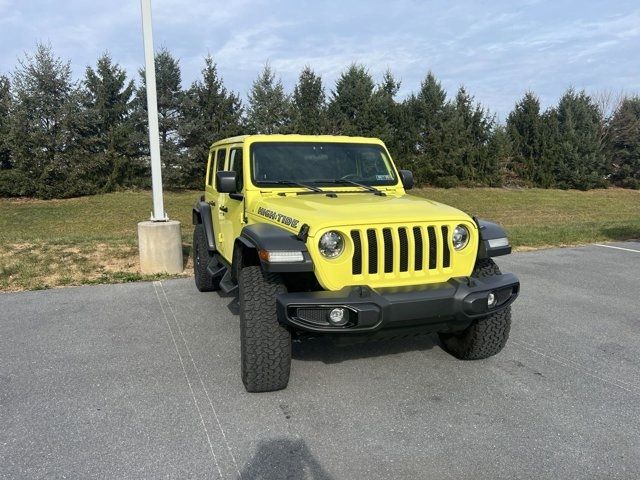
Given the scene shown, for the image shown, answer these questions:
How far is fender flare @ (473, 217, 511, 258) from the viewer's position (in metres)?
3.54

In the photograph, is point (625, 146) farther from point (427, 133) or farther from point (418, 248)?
point (418, 248)

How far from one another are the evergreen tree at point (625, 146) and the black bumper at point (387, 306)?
3286 centimetres

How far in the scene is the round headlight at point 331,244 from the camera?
3199 millimetres

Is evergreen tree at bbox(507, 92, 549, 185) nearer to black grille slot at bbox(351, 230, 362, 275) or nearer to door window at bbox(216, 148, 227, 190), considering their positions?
door window at bbox(216, 148, 227, 190)

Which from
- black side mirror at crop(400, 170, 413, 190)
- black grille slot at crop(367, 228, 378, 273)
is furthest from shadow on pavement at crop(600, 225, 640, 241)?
black grille slot at crop(367, 228, 378, 273)

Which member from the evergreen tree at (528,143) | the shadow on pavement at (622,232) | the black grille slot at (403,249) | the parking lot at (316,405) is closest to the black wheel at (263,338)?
the parking lot at (316,405)

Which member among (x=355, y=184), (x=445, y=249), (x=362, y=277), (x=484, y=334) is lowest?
(x=484, y=334)

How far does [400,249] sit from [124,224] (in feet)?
46.7

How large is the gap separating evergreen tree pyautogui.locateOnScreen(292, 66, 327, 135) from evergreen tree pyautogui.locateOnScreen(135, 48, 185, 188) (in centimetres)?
536

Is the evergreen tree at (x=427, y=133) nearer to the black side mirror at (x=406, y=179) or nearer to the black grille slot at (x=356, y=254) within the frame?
the black side mirror at (x=406, y=179)

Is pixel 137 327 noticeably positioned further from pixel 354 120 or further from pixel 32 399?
pixel 354 120

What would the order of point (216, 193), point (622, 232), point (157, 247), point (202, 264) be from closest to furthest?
1. point (216, 193)
2. point (202, 264)
3. point (157, 247)
4. point (622, 232)

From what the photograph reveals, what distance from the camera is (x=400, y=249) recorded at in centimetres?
328

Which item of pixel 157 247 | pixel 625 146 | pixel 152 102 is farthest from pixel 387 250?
pixel 625 146
